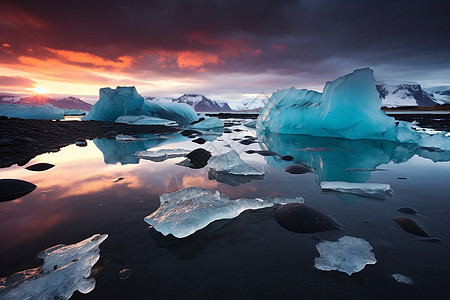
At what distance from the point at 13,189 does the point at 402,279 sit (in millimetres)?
5288

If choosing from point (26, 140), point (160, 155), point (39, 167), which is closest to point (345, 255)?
point (160, 155)

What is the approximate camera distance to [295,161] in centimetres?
659

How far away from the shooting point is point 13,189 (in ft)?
11.8

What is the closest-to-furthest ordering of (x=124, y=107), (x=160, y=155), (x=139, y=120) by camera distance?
(x=160, y=155)
(x=139, y=120)
(x=124, y=107)

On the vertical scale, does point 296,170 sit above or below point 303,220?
below

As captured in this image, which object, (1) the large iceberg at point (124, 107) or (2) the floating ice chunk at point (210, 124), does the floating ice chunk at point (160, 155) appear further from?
(1) the large iceberg at point (124, 107)

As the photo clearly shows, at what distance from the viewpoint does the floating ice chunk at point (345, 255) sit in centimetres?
187

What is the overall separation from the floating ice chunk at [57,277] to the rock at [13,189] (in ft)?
7.12

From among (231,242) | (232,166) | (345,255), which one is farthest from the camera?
(232,166)

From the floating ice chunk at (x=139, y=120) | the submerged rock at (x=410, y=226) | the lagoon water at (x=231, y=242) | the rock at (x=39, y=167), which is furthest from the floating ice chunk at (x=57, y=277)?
the floating ice chunk at (x=139, y=120)

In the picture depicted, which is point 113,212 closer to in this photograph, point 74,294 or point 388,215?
point 74,294

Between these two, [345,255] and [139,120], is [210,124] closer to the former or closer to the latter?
[139,120]

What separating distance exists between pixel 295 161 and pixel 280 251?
480 cm

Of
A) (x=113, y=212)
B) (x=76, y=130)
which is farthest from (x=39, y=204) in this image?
(x=76, y=130)
